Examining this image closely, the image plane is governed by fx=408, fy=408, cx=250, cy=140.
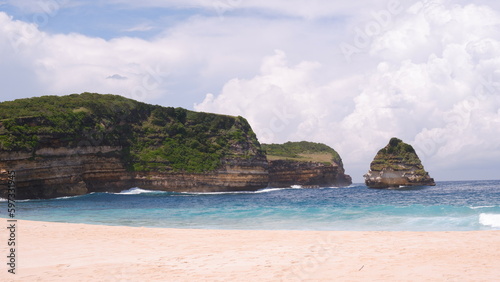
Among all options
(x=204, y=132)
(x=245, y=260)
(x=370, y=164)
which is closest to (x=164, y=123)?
(x=204, y=132)

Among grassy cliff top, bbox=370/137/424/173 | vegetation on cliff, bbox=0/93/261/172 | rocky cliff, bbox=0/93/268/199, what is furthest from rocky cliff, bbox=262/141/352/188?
grassy cliff top, bbox=370/137/424/173

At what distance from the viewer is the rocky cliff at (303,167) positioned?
417 ft

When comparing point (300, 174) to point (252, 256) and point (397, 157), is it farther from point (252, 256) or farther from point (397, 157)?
point (252, 256)

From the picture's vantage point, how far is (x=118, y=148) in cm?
8075

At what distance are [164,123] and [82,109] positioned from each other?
21.0 m

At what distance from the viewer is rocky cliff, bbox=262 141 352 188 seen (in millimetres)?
127250

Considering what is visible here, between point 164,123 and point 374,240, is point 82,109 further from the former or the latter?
point 374,240

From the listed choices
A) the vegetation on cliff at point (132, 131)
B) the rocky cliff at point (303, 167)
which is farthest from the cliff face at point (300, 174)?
the vegetation on cliff at point (132, 131)

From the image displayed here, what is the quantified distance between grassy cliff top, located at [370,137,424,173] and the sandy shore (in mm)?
78920

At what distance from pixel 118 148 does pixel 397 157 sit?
2398 inches

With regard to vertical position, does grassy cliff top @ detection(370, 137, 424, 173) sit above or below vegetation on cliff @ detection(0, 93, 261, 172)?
below

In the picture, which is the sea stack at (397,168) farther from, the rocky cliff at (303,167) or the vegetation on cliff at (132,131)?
the rocky cliff at (303,167)

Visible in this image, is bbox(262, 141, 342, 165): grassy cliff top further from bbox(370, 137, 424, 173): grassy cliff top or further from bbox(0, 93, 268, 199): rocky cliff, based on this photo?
bbox(370, 137, 424, 173): grassy cliff top

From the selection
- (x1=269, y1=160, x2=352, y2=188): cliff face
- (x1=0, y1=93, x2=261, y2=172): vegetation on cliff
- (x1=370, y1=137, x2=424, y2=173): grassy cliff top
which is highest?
(x1=0, y1=93, x2=261, y2=172): vegetation on cliff
